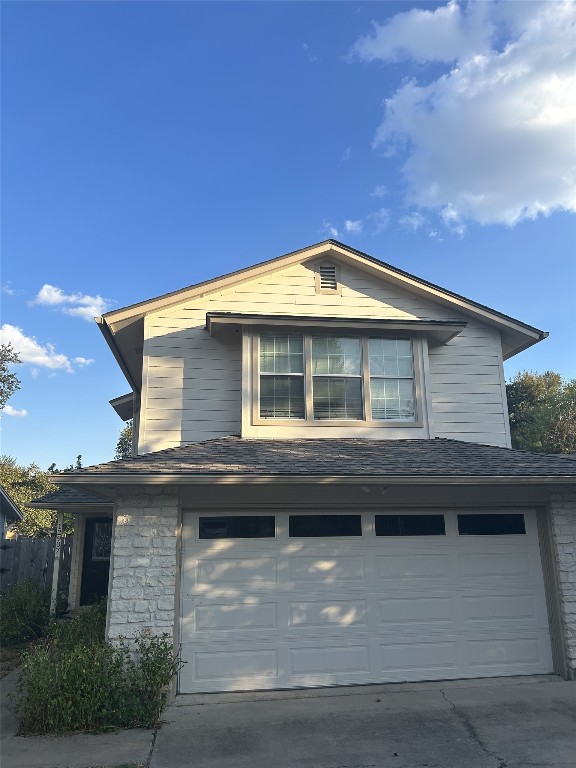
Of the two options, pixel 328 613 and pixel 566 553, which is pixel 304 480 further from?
pixel 566 553

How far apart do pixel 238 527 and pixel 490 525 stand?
3775 millimetres

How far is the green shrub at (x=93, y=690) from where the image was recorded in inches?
243

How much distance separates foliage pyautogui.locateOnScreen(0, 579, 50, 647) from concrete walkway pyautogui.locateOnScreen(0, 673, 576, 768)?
4553 mm

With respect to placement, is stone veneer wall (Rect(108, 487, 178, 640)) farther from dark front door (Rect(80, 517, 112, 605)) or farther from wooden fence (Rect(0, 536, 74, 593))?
wooden fence (Rect(0, 536, 74, 593))

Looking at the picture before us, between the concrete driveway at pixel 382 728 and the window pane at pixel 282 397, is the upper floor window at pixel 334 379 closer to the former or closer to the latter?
the window pane at pixel 282 397

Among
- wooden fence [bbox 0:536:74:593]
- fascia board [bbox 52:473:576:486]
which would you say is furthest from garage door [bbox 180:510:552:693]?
wooden fence [bbox 0:536:74:593]

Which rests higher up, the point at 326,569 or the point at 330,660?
the point at 326,569

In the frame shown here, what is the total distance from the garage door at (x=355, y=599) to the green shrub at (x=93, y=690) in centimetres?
86

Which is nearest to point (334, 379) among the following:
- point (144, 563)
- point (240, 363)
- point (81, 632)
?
point (240, 363)

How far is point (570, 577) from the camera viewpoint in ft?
26.6

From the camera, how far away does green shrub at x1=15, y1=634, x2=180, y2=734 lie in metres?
6.16

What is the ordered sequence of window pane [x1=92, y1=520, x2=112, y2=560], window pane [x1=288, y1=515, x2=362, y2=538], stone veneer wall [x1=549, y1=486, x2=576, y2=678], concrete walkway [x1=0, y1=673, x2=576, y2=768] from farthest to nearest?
window pane [x1=92, y1=520, x2=112, y2=560], window pane [x1=288, y1=515, x2=362, y2=538], stone veneer wall [x1=549, y1=486, x2=576, y2=678], concrete walkway [x1=0, y1=673, x2=576, y2=768]

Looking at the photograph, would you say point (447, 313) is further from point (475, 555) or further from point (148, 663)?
point (148, 663)

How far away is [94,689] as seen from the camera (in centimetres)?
627
